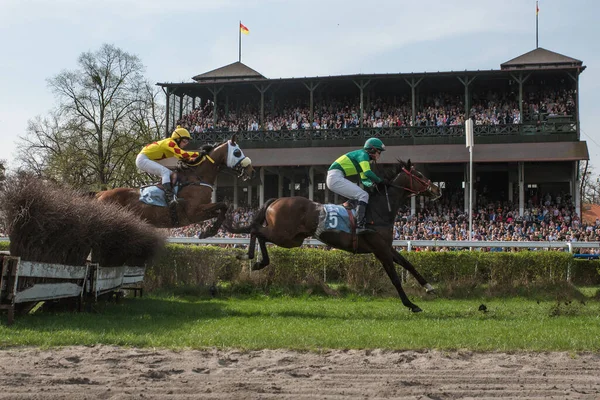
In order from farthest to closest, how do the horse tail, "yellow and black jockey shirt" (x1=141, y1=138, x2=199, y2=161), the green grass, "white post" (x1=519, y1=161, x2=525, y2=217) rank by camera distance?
"white post" (x1=519, y1=161, x2=525, y2=217), "yellow and black jockey shirt" (x1=141, y1=138, x2=199, y2=161), the horse tail, the green grass

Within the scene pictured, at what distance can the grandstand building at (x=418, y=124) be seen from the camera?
28.6 metres

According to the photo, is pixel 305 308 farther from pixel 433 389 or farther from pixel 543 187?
pixel 543 187

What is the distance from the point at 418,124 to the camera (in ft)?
98.7

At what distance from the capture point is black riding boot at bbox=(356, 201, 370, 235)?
950cm

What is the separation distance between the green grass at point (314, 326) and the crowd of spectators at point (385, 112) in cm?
2002

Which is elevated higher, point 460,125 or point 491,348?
point 460,125

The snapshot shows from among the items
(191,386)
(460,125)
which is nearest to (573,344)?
(191,386)

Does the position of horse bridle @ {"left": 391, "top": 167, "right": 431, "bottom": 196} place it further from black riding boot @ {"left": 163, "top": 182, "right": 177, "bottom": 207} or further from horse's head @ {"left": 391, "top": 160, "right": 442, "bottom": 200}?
black riding boot @ {"left": 163, "top": 182, "right": 177, "bottom": 207}

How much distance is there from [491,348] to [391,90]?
28028 mm

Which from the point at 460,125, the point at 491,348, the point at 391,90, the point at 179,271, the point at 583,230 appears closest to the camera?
the point at 491,348

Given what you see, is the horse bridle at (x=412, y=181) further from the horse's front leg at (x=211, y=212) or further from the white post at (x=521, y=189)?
the white post at (x=521, y=189)

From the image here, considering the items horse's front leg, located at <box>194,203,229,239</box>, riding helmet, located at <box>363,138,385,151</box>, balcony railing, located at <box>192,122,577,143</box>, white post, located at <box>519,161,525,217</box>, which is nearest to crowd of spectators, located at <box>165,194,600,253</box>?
white post, located at <box>519,161,525,217</box>

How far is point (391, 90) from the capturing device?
32.9 metres

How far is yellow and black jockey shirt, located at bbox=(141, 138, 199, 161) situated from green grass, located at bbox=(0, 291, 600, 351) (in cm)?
248
